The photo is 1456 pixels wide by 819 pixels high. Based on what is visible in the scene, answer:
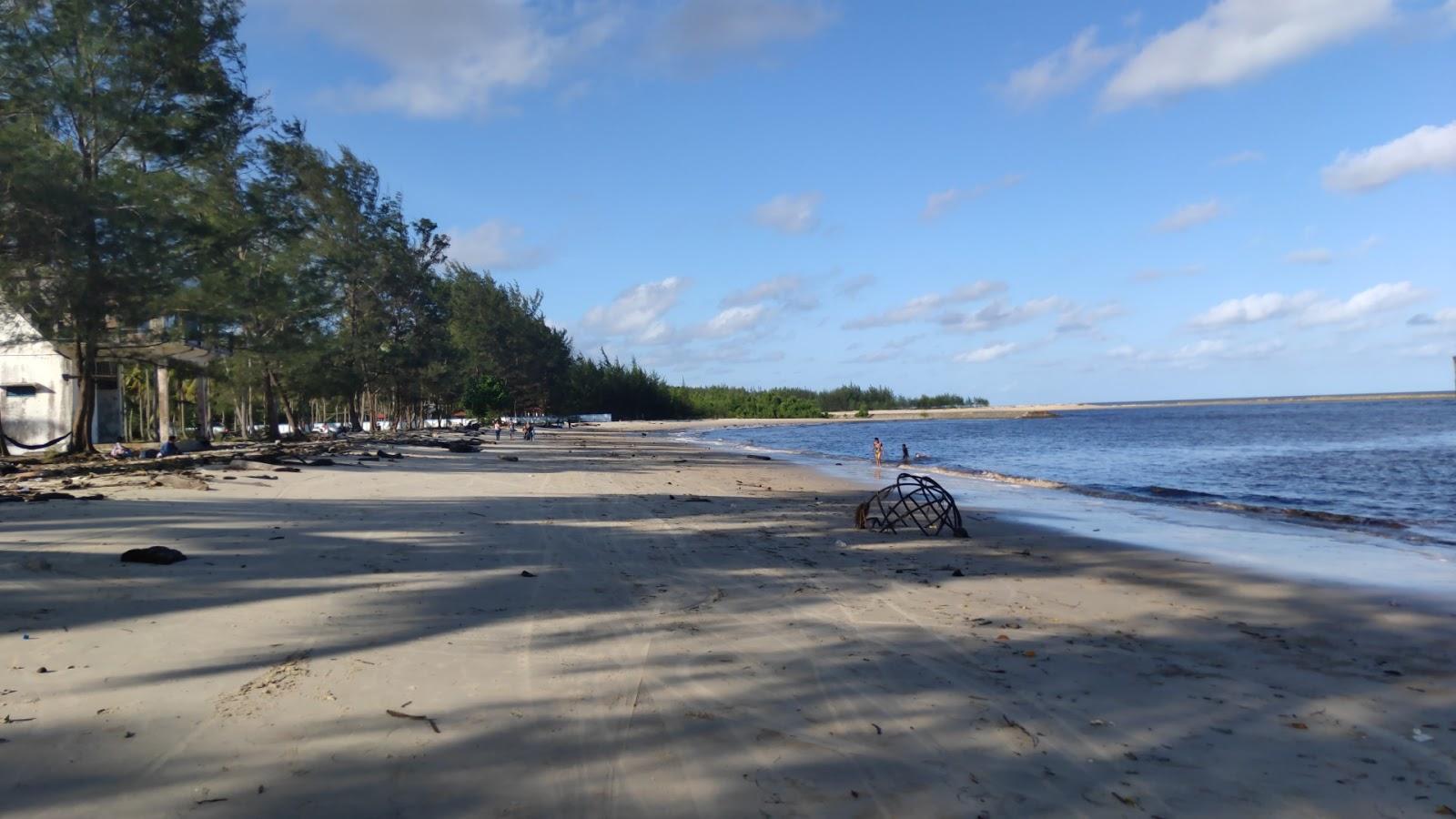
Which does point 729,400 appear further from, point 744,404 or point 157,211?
point 157,211

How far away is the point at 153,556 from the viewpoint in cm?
679

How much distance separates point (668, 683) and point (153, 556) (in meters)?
4.66

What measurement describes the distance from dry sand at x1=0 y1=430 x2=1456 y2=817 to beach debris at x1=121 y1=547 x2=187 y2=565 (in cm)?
12

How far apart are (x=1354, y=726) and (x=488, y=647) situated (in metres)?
4.76

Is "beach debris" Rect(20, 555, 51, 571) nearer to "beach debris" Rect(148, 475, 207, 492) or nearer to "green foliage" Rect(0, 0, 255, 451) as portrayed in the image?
"beach debris" Rect(148, 475, 207, 492)

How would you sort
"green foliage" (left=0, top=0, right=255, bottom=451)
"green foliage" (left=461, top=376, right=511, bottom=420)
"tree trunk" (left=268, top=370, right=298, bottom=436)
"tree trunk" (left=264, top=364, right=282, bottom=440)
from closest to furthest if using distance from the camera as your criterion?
"green foliage" (left=0, top=0, right=255, bottom=451) → "tree trunk" (left=264, top=364, right=282, bottom=440) → "tree trunk" (left=268, top=370, right=298, bottom=436) → "green foliage" (left=461, top=376, right=511, bottom=420)

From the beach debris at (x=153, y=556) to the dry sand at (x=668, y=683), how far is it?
0.40ft

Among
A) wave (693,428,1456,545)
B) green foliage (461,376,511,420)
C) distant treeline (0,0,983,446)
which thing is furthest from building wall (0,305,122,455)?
green foliage (461,376,511,420)

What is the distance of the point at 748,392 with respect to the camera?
125062 mm

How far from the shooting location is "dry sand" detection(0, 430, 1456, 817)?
11.2ft

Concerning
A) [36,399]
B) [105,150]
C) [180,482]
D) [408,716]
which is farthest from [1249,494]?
[36,399]

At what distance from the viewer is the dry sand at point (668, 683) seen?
342cm

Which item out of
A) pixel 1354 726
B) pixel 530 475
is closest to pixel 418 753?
pixel 1354 726

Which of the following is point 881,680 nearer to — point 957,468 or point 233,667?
point 233,667
